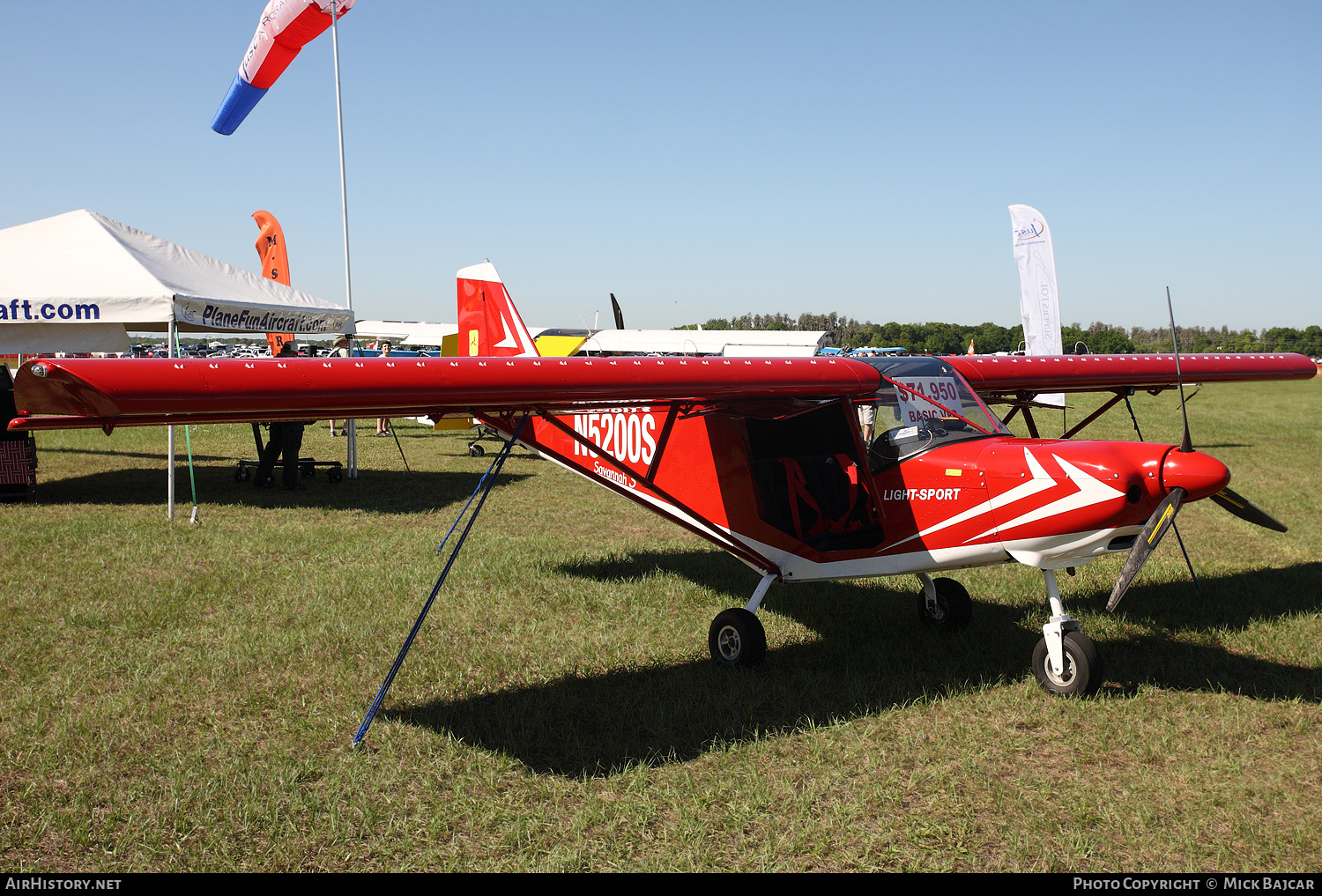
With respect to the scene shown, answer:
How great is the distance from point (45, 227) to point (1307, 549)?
1722 centimetres

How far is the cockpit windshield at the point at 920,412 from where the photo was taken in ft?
18.0

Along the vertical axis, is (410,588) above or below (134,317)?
below

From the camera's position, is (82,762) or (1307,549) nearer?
(82,762)

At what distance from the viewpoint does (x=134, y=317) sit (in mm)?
10344

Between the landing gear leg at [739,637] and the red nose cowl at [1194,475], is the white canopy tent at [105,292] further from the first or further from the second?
the red nose cowl at [1194,475]

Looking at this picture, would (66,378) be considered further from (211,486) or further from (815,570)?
(211,486)

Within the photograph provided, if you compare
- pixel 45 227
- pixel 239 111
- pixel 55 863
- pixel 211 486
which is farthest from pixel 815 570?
pixel 239 111

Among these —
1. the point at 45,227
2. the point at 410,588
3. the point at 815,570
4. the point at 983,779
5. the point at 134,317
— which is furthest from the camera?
the point at 45,227

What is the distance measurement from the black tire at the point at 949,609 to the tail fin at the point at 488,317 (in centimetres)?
487

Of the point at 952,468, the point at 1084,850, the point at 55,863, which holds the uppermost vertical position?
the point at 952,468

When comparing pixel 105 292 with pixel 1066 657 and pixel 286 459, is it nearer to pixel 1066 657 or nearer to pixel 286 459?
pixel 286 459

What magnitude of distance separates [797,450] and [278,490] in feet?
31.4

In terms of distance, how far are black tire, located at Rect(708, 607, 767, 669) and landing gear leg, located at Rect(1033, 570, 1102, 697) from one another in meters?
1.77

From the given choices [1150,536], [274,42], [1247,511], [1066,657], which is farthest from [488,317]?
[274,42]
